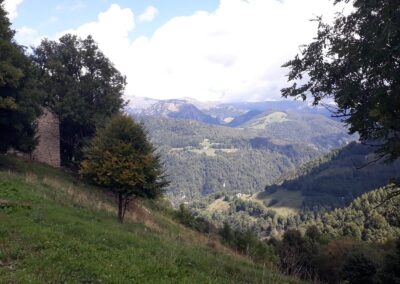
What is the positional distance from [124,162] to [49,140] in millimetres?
24823

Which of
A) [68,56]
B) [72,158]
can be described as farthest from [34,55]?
[72,158]

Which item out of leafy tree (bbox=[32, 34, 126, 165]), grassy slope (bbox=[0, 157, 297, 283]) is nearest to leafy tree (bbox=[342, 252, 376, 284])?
grassy slope (bbox=[0, 157, 297, 283])

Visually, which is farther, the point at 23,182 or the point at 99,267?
the point at 23,182

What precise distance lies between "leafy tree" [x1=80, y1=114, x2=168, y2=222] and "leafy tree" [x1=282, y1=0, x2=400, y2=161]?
1079 centimetres

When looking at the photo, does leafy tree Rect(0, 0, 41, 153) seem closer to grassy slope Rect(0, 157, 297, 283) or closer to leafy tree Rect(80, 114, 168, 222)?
leafy tree Rect(80, 114, 168, 222)

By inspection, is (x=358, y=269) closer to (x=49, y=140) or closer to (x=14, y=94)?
(x=14, y=94)

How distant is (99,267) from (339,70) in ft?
35.0

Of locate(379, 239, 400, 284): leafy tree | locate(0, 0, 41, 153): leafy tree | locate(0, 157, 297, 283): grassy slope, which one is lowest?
locate(379, 239, 400, 284): leafy tree

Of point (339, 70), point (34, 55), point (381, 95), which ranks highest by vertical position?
point (34, 55)

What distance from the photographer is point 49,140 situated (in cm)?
4528

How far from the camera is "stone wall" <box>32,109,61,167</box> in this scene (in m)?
44.0

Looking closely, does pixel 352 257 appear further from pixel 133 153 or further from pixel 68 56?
pixel 68 56

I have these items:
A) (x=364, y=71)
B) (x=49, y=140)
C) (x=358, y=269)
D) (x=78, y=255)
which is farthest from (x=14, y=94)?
(x=358, y=269)

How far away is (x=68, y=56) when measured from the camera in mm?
46938
